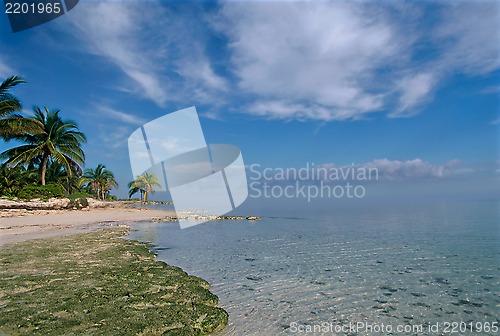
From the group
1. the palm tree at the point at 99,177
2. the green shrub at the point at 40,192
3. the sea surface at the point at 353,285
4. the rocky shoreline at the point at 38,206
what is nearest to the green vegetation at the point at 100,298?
the sea surface at the point at 353,285

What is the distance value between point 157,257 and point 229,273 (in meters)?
5.02

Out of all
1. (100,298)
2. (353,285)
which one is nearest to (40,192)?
(100,298)

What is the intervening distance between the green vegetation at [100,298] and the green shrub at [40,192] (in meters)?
25.3

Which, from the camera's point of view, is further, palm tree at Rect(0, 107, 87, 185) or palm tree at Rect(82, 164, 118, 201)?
palm tree at Rect(82, 164, 118, 201)

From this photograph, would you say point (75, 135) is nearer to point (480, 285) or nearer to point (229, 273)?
point (229, 273)

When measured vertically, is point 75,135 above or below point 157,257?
above

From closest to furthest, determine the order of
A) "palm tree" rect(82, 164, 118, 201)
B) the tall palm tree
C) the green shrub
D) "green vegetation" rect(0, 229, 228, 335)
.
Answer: "green vegetation" rect(0, 229, 228, 335) < the tall palm tree < the green shrub < "palm tree" rect(82, 164, 118, 201)

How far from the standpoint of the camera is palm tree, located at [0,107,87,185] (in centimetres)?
3694

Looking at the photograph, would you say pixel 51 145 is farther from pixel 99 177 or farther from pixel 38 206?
pixel 99 177

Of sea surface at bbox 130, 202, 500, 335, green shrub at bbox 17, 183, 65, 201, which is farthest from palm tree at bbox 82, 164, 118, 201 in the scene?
sea surface at bbox 130, 202, 500, 335

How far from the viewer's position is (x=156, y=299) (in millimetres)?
8195

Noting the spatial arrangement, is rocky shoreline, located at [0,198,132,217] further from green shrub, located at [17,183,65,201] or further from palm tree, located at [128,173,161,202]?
palm tree, located at [128,173,161,202]

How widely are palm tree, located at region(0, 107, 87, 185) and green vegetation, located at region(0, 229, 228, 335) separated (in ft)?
98.3

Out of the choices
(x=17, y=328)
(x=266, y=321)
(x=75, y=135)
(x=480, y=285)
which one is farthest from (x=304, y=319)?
(x=75, y=135)
